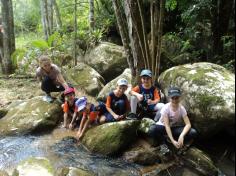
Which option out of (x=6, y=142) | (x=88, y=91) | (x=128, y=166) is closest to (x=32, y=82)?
(x=88, y=91)

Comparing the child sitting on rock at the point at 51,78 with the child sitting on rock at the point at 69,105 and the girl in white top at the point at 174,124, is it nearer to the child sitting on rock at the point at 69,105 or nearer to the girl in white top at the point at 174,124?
the child sitting on rock at the point at 69,105

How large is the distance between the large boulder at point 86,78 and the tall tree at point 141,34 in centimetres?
151

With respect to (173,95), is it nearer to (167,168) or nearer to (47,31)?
(167,168)

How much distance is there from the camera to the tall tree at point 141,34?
6191 mm

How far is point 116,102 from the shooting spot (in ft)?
19.3

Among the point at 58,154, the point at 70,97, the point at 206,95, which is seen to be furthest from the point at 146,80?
the point at 58,154

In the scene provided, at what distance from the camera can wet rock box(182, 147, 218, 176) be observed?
15.1 feet

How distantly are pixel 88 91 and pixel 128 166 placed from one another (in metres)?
3.36

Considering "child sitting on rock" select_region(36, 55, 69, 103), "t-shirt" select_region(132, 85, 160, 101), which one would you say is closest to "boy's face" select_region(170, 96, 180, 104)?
"t-shirt" select_region(132, 85, 160, 101)

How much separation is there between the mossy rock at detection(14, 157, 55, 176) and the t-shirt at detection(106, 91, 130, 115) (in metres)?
1.76

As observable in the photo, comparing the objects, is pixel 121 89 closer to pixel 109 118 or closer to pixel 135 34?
pixel 109 118

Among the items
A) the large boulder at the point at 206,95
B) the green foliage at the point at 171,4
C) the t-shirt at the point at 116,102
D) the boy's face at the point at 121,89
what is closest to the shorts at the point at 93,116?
the t-shirt at the point at 116,102

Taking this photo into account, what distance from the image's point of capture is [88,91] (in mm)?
7918

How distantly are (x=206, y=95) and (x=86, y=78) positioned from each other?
386 cm
